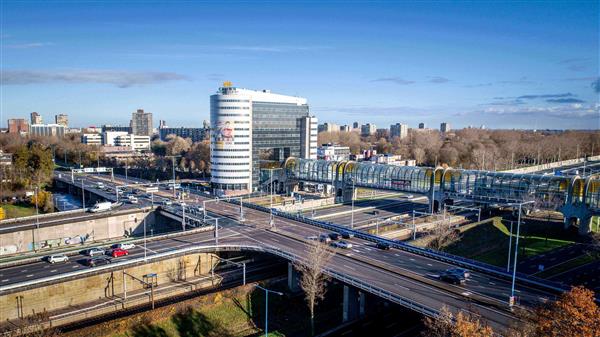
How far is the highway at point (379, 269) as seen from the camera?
34.8 metres

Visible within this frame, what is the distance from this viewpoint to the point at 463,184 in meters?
77.3

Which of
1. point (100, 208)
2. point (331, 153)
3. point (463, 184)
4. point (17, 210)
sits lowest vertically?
point (17, 210)

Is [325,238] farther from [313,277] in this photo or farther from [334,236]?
[313,277]

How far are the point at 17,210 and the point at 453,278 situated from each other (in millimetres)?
83423

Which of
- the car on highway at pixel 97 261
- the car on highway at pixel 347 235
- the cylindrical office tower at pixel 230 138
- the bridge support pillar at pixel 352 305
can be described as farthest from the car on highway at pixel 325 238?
the cylindrical office tower at pixel 230 138

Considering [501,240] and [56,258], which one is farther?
[501,240]

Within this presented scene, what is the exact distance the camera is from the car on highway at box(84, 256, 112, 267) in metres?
45.0

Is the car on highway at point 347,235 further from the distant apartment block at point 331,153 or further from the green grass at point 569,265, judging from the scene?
the distant apartment block at point 331,153

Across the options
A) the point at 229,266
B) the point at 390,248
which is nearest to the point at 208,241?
the point at 229,266

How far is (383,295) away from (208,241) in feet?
85.5

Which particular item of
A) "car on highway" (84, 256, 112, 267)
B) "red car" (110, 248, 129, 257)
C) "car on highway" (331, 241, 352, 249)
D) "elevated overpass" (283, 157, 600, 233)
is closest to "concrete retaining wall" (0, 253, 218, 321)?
"car on highway" (84, 256, 112, 267)

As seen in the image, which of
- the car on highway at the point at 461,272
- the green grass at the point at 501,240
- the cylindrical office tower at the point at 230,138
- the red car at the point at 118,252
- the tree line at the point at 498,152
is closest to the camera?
the car on highway at the point at 461,272

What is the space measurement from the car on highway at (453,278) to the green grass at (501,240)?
22.8 metres

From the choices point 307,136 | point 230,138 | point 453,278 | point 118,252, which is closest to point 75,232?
point 118,252
